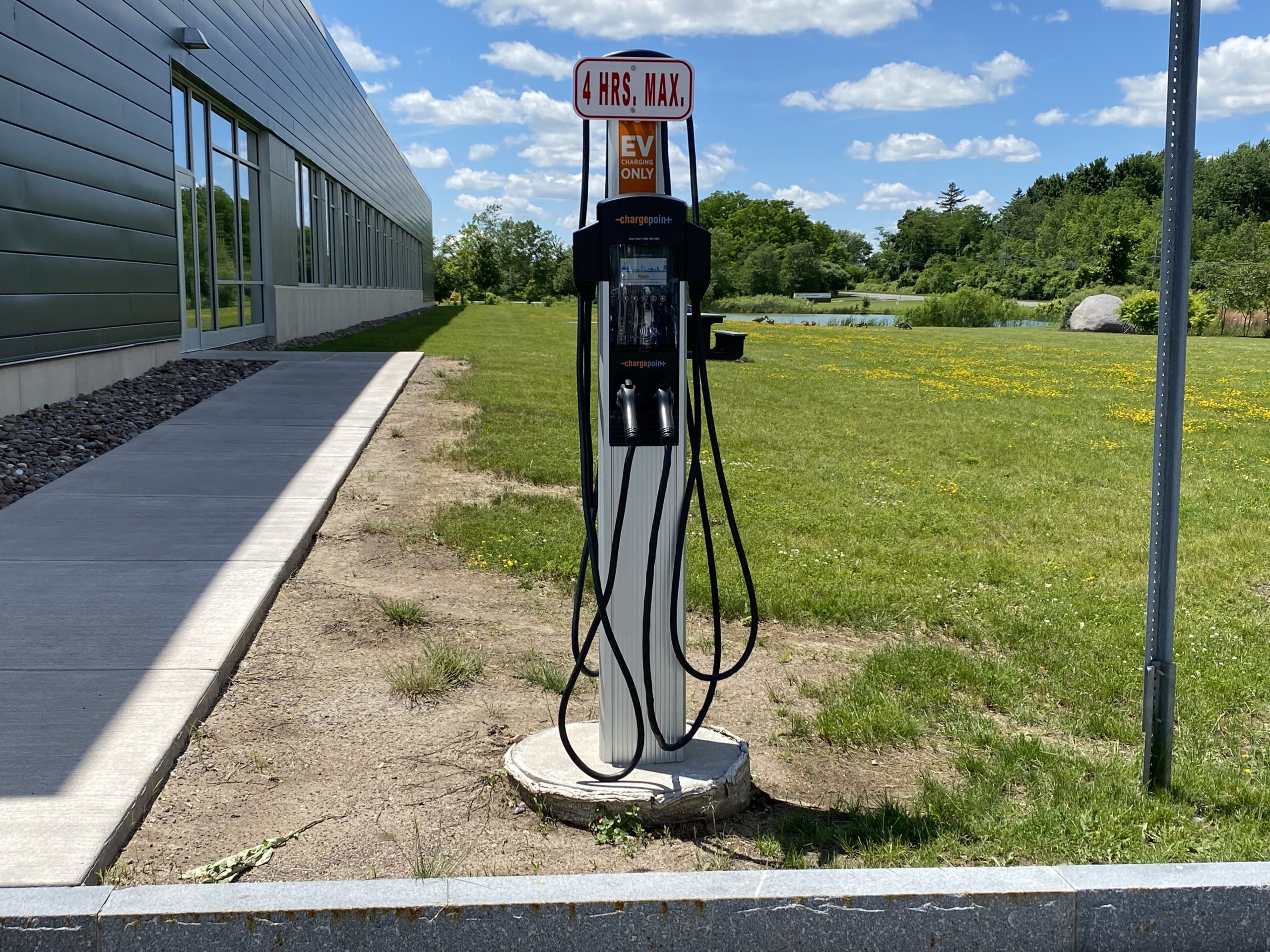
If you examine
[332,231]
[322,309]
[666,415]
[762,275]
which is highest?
[762,275]

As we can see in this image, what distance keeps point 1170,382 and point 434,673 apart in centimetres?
278

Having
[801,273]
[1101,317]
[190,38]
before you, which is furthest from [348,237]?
[801,273]

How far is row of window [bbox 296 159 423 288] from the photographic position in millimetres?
23328

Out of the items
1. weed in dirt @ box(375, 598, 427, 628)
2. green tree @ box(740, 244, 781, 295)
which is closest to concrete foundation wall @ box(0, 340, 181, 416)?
weed in dirt @ box(375, 598, 427, 628)

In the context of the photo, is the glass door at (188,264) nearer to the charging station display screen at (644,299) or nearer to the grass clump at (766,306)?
the charging station display screen at (644,299)

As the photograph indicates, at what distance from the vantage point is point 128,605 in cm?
481

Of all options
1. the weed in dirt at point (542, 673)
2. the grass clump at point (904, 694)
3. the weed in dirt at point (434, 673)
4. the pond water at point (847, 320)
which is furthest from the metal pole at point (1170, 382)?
the pond water at point (847, 320)

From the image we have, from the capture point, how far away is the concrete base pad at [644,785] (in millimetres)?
3191

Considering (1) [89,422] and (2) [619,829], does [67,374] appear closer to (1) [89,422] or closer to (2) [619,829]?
(1) [89,422]

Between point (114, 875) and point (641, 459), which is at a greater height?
point (641, 459)

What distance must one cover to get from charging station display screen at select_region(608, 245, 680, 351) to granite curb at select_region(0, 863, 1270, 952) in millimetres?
1420

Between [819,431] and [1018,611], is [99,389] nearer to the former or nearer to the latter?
[819,431]

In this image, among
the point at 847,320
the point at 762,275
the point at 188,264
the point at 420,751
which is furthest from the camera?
the point at 762,275

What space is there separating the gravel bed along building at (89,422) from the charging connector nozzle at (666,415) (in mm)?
5203
